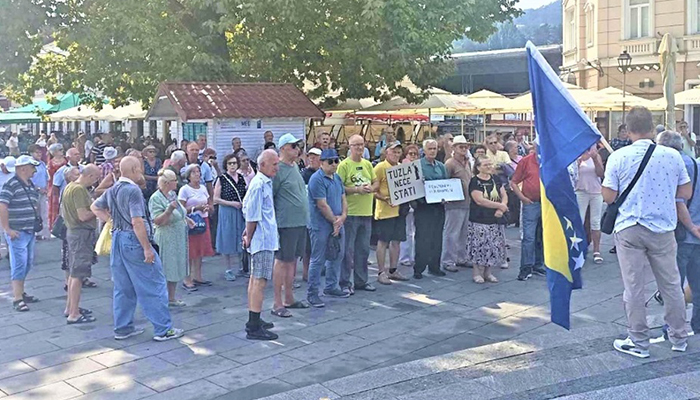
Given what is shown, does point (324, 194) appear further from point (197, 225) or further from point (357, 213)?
point (197, 225)

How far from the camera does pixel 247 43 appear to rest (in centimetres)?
1616

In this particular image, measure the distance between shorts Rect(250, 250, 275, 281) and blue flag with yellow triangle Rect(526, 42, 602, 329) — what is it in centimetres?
259

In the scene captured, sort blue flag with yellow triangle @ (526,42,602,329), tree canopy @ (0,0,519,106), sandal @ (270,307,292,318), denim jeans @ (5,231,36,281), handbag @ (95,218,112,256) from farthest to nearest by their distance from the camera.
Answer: tree canopy @ (0,0,519,106) < denim jeans @ (5,231,36,281) < sandal @ (270,307,292,318) < handbag @ (95,218,112,256) < blue flag with yellow triangle @ (526,42,602,329)

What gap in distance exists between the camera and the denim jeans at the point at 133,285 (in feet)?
23.1

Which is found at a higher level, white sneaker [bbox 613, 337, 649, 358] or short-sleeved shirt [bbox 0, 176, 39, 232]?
short-sleeved shirt [bbox 0, 176, 39, 232]

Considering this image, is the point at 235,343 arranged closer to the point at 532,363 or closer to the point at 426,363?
the point at 426,363

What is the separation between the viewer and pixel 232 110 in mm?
13297

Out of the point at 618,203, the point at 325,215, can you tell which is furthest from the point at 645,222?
the point at 325,215

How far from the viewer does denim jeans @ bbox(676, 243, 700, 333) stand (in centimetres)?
687

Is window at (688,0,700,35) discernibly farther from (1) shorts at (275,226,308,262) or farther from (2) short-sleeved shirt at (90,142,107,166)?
(1) shorts at (275,226,308,262)

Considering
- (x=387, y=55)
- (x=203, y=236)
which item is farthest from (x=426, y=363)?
(x=387, y=55)

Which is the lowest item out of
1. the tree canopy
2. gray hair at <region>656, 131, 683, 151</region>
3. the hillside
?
gray hair at <region>656, 131, 683, 151</region>

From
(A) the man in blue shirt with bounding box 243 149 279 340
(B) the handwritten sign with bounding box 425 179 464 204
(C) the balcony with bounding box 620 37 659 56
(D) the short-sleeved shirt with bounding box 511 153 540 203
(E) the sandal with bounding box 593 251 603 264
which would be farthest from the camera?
(C) the balcony with bounding box 620 37 659 56

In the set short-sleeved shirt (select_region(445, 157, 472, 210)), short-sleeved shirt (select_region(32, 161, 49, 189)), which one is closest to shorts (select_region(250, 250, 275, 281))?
short-sleeved shirt (select_region(445, 157, 472, 210))
